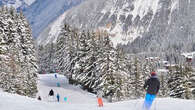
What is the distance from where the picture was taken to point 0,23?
40375 mm

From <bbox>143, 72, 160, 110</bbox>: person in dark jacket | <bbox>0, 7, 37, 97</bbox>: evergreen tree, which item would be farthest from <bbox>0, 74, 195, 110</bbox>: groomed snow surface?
<bbox>0, 7, 37, 97</bbox>: evergreen tree

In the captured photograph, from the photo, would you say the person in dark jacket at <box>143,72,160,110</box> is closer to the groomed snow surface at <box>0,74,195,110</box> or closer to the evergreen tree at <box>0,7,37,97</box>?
the groomed snow surface at <box>0,74,195,110</box>

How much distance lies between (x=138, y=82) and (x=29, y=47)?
2149cm

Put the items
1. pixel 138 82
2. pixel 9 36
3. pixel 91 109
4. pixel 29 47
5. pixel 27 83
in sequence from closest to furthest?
pixel 91 109, pixel 27 83, pixel 9 36, pixel 29 47, pixel 138 82

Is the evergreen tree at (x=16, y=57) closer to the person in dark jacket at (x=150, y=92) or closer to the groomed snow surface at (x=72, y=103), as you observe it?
the groomed snow surface at (x=72, y=103)

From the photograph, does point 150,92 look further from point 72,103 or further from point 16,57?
point 16,57

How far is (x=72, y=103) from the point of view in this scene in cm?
2445

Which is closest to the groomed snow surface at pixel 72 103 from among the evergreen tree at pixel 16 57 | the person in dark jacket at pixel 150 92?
the person in dark jacket at pixel 150 92

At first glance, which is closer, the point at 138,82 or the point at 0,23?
the point at 0,23

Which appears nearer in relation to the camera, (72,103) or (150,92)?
(150,92)

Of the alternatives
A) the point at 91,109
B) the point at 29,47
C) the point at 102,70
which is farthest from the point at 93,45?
the point at 91,109

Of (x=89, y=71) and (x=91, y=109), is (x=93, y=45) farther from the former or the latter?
(x=91, y=109)

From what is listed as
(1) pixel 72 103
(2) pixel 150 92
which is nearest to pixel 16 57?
(1) pixel 72 103

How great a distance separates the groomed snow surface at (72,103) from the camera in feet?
58.5
